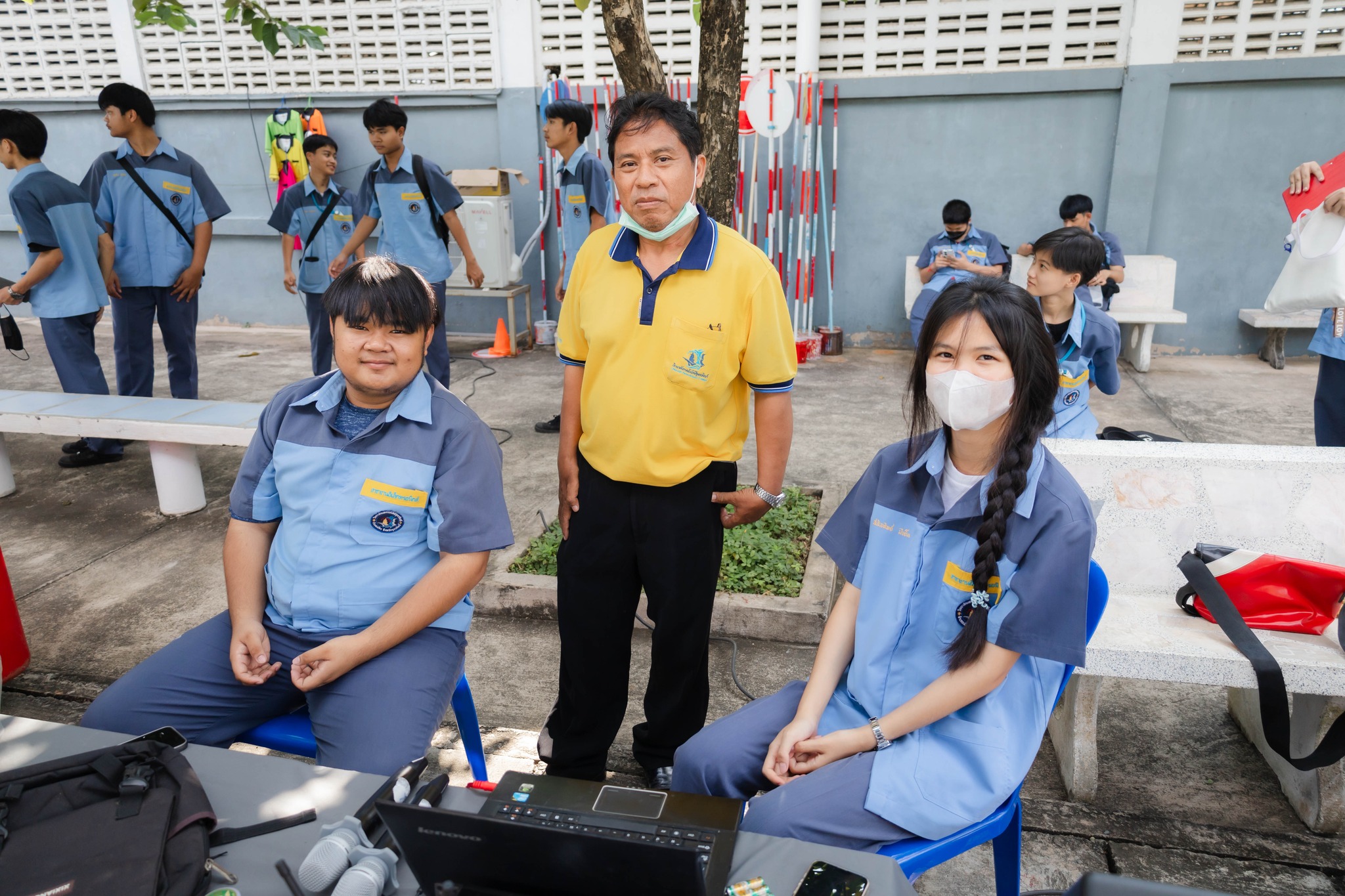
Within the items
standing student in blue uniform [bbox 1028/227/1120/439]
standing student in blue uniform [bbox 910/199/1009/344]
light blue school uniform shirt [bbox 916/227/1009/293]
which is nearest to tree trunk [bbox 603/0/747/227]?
standing student in blue uniform [bbox 1028/227/1120/439]

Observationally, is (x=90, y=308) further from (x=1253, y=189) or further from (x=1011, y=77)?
(x=1253, y=189)

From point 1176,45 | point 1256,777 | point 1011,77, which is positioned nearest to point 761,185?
point 1011,77

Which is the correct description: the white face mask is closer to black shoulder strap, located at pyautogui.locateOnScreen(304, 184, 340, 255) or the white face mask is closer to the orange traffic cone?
black shoulder strap, located at pyautogui.locateOnScreen(304, 184, 340, 255)

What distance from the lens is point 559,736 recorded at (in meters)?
2.29

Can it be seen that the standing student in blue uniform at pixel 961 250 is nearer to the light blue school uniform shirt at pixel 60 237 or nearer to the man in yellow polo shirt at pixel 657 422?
the man in yellow polo shirt at pixel 657 422

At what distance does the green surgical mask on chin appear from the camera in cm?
194

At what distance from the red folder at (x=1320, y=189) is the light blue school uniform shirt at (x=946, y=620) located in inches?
85.9

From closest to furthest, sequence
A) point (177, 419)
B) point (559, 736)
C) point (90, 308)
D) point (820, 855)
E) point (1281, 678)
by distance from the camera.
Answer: point (820, 855)
point (1281, 678)
point (559, 736)
point (177, 419)
point (90, 308)

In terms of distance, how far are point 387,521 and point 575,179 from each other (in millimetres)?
4222

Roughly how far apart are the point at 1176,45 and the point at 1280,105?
0.93 m

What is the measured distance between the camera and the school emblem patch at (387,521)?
185 cm

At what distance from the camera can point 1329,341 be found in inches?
130

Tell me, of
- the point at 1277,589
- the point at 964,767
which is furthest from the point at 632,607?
the point at 1277,589

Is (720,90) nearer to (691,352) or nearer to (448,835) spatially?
(691,352)
